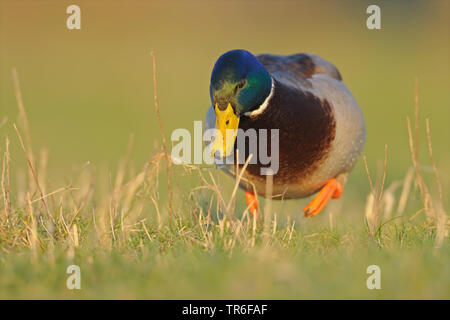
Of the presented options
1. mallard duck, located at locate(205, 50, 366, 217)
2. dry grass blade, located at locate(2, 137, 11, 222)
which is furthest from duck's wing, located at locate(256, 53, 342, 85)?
dry grass blade, located at locate(2, 137, 11, 222)

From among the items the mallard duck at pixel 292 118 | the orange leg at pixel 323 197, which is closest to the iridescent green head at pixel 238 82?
the mallard duck at pixel 292 118

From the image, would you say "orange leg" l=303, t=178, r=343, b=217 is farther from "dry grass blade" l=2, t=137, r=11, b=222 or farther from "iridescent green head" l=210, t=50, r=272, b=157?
"dry grass blade" l=2, t=137, r=11, b=222

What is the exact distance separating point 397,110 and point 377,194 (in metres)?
11.9

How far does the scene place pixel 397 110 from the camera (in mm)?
15586

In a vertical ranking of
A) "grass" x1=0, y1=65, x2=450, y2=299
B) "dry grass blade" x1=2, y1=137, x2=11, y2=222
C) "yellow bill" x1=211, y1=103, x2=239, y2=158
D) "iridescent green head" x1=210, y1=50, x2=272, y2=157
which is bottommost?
"grass" x1=0, y1=65, x2=450, y2=299

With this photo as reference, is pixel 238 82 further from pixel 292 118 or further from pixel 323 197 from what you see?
pixel 323 197

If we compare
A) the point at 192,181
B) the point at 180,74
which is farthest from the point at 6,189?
the point at 180,74

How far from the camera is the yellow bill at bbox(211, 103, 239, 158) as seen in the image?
154 inches

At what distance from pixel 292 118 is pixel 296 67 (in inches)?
36.8

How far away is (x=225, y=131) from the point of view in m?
3.92

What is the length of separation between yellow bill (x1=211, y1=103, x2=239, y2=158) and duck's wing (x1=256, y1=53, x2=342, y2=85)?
0.72 m

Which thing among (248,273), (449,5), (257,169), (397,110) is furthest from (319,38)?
(248,273)

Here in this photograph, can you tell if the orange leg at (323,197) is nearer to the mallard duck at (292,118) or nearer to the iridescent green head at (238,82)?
the mallard duck at (292,118)
